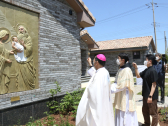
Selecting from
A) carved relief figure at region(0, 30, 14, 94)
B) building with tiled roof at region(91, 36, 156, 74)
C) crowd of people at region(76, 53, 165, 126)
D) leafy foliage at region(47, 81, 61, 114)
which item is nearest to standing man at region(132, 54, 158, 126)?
crowd of people at region(76, 53, 165, 126)

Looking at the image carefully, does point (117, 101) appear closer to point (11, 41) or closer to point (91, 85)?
point (91, 85)

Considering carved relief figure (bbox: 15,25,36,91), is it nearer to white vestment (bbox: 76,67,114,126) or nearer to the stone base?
the stone base

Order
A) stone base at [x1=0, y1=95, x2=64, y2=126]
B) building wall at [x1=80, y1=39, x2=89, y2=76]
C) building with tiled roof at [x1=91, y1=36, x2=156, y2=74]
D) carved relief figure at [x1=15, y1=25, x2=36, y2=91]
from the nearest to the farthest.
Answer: stone base at [x1=0, y1=95, x2=64, y2=126] → carved relief figure at [x1=15, y1=25, x2=36, y2=91] → building wall at [x1=80, y1=39, x2=89, y2=76] → building with tiled roof at [x1=91, y1=36, x2=156, y2=74]

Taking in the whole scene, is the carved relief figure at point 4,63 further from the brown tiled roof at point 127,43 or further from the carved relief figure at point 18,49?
the brown tiled roof at point 127,43

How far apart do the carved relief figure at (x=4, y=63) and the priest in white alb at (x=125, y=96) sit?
2.88 metres

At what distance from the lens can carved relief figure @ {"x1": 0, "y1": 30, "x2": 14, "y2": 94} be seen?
4.29 meters

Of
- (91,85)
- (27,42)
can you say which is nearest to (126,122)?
(91,85)

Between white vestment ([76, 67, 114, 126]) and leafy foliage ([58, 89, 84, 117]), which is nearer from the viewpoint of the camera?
white vestment ([76, 67, 114, 126])

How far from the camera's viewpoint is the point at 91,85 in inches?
126

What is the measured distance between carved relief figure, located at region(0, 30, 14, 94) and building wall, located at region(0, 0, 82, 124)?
0.27 m

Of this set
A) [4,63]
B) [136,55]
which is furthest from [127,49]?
[4,63]

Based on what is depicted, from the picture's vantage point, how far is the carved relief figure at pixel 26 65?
4762mm

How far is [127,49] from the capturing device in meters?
22.0

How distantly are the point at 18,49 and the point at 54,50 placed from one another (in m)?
1.49
